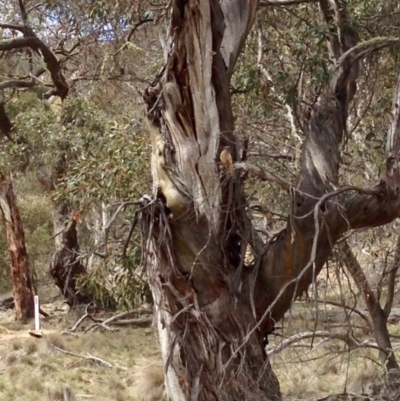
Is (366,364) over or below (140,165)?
below

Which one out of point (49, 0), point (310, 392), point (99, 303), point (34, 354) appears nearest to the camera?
point (310, 392)

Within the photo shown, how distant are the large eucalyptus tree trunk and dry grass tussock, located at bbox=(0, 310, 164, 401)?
3389 mm

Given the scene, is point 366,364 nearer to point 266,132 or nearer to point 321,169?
point 266,132

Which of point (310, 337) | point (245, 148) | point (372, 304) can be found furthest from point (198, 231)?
point (372, 304)

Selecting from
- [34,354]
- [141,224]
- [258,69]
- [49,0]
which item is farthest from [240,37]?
[34,354]

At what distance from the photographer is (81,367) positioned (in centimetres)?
1070

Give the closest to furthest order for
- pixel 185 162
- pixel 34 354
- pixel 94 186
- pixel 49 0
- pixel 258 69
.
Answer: pixel 185 162, pixel 258 69, pixel 94 186, pixel 49 0, pixel 34 354

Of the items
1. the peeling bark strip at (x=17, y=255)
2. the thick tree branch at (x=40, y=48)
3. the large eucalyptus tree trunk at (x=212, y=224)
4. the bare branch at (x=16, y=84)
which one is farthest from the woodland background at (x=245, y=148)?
the peeling bark strip at (x=17, y=255)

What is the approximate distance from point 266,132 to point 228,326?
2855 millimetres

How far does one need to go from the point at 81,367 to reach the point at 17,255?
20.3 feet

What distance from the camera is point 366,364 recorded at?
8.59 metres

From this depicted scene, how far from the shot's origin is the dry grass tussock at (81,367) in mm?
9102

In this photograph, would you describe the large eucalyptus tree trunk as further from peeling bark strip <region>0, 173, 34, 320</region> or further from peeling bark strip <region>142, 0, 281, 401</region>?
peeling bark strip <region>0, 173, 34, 320</region>

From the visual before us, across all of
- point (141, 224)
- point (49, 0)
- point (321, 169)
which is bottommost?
point (141, 224)
